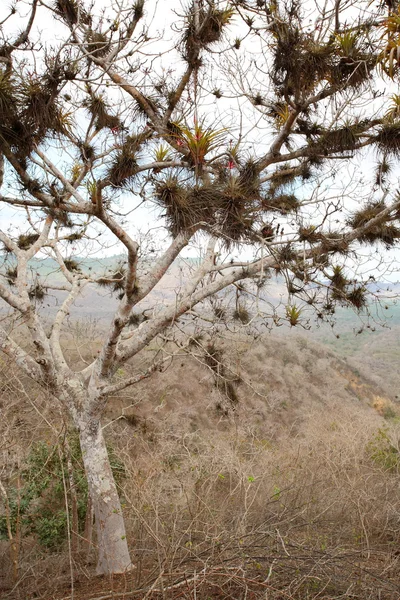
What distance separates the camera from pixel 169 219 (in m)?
3.12

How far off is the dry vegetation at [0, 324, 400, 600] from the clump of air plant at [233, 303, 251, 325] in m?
0.36

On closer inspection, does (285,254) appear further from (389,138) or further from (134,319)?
(134,319)

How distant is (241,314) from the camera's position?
5.73 meters

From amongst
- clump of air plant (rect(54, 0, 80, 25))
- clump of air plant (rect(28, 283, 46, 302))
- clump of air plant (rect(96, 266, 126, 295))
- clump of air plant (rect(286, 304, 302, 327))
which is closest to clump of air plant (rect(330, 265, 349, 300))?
clump of air plant (rect(286, 304, 302, 327))

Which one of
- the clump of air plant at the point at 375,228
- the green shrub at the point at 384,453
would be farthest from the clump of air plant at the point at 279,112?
the green shrub at the point at 384,453

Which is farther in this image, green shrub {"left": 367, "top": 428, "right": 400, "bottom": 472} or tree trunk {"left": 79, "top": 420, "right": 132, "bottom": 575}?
green shrub {"left": 367, "top": 428, "right": 400, "bottom": 472}

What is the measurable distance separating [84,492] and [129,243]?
20.4 feet

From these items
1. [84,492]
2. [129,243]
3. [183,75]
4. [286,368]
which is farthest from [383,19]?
[286,368]

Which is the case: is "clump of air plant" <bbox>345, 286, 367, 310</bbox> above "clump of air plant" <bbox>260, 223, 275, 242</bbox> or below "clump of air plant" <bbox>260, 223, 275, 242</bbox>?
below

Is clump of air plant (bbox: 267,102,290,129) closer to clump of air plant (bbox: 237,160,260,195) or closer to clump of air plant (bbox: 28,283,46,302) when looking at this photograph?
clump of air plant (bbox: 237,160,260,195)

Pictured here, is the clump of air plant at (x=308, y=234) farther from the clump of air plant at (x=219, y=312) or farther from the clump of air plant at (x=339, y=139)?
the clump of air plant at (x=219, y=312)

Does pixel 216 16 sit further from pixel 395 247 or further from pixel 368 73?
pixel 395 247

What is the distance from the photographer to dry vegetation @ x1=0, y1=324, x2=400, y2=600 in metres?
3.20

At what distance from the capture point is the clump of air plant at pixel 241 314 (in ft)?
18.7
